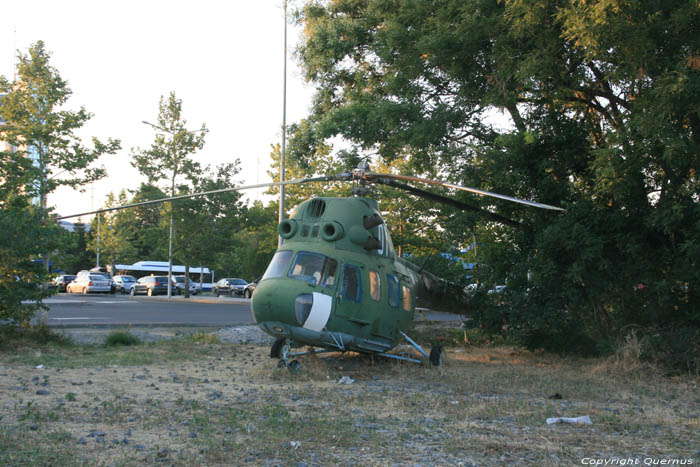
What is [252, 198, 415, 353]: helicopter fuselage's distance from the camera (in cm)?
1046

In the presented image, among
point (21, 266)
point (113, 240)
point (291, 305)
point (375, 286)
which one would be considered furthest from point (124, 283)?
point (291, 305)

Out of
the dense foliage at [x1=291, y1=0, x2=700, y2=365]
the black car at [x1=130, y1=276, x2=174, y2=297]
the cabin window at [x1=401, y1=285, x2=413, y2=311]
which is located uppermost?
the dense foliage at [x1=291, y1=0, x2=700, y2=365]

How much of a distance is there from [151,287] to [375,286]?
4005cm

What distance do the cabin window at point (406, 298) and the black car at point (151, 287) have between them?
38650 millimetres

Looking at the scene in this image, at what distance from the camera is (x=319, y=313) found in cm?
1053

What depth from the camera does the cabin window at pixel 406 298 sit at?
1276 cm

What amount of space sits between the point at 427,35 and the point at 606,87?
4.19 metres

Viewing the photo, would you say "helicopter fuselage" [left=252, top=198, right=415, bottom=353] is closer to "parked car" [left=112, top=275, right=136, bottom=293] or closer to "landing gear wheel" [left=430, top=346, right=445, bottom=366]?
"landing gear wheel" [left=430, top=346, right=445, bottom=366]

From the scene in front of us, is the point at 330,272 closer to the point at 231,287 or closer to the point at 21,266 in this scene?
the point at 21,266

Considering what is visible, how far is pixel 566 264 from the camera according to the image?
13508 millimetres

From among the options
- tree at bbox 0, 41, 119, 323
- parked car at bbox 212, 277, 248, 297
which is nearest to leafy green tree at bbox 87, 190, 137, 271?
parked car at bbox 212, 277, 248, 297

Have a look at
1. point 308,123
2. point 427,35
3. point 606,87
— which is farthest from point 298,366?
point 308,123

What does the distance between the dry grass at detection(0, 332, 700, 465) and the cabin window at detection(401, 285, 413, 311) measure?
1.32m

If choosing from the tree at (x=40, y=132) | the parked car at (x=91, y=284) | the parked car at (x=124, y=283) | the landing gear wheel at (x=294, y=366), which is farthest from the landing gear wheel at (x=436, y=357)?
the parked car at (x=124, y=283)
